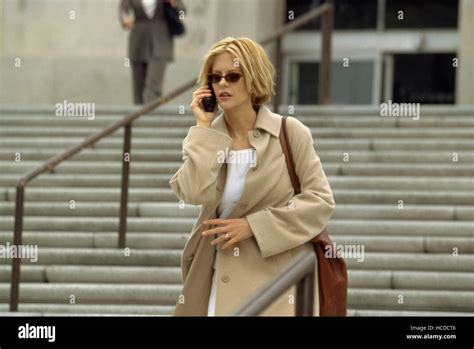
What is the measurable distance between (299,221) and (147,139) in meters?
7.76

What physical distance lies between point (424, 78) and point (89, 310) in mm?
10537

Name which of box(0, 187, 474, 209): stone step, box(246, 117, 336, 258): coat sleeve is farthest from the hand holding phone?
box(0, 187, 474, 209): stone step

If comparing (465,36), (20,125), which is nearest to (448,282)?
(20,125)

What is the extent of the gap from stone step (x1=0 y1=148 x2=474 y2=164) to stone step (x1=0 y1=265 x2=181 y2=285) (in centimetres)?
234

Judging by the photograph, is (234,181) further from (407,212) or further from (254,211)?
(407,212)

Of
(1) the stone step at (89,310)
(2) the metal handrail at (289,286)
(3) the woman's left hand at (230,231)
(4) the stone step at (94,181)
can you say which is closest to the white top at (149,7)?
(4) the stone step at (94,181)

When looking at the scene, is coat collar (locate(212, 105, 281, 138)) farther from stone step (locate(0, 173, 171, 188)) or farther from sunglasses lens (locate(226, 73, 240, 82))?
stone step (locate(0, 173, 171, 188))

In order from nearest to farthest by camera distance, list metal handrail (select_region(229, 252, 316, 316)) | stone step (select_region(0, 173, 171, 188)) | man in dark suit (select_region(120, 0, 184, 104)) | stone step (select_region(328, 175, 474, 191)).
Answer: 1. metal handrail (select_region(229, 252, 316, 316))
2. stone step (select_region(328, 175, 474, 191))
3. stone step (select_region(0, 173, 171, 188))
4. man in dark suit (select_region(120, 0, 184, 104))

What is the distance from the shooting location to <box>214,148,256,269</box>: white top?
17.8 ft

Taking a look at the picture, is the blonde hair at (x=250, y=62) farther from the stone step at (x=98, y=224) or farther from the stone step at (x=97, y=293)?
the stone step at (x=98, y=224)

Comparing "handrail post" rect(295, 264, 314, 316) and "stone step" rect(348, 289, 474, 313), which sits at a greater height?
"handrail post" rect(295, 264, 314, 316)

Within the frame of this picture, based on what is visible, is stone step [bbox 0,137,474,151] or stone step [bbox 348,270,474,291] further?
stone step [bbox 0,137,474,151]

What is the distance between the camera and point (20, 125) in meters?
14.2
